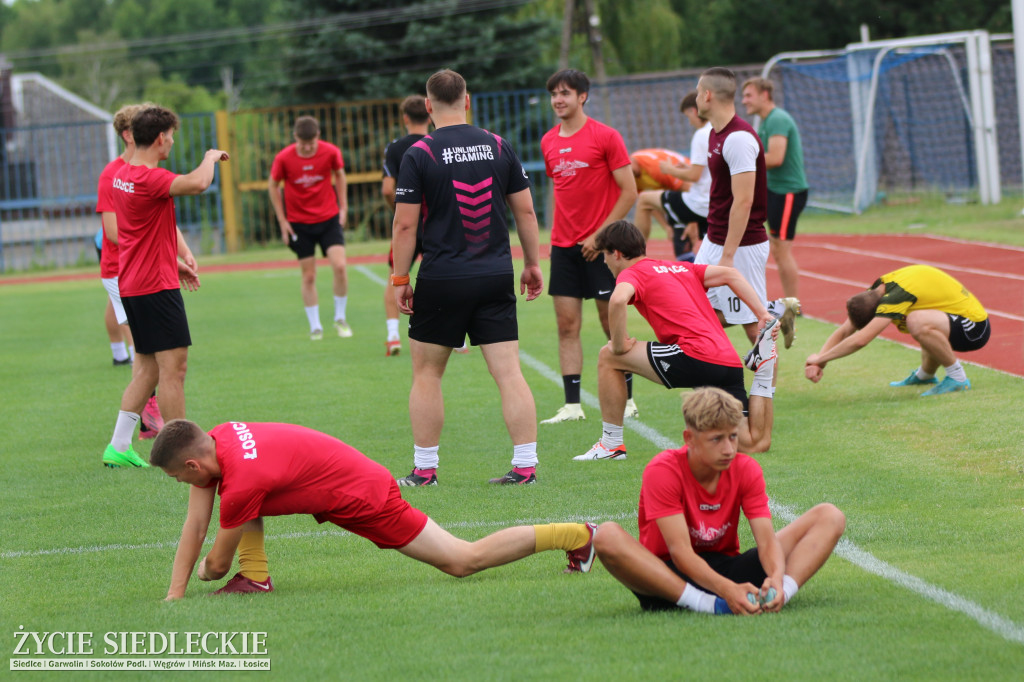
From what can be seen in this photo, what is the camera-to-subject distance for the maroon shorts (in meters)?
5.09

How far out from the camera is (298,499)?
16.5 feet

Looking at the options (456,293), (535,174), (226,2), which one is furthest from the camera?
(226,2)

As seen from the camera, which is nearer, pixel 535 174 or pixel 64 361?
pixel 64 361

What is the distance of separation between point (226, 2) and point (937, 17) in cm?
7206

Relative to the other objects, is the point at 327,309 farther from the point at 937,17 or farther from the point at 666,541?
the point at 937,17

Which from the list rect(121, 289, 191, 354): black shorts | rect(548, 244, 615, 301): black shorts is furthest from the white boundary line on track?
rect(121, 289, 191, 354): black shorts

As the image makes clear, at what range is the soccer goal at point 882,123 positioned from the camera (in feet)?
82.7

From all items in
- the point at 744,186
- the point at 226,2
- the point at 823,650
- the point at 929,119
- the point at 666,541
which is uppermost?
the point at 226,2

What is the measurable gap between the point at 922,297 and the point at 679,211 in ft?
14.6

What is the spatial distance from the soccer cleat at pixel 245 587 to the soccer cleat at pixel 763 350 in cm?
316

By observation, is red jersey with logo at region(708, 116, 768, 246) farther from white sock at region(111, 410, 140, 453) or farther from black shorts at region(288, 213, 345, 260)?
black shorts at region(288, 213, 345, 260)

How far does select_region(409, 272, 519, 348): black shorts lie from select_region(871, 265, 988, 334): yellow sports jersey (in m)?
3.23

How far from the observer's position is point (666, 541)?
4613 millimetres

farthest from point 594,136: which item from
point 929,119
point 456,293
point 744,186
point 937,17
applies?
point 937,17
